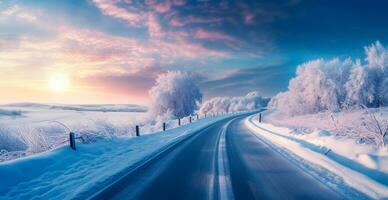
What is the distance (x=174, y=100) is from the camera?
2158 inches

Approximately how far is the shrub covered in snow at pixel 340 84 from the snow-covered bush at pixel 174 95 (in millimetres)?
20509

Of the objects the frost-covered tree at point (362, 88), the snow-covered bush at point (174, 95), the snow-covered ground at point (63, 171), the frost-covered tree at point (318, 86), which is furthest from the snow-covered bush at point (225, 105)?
the snow-covered ground at point (63, 171)

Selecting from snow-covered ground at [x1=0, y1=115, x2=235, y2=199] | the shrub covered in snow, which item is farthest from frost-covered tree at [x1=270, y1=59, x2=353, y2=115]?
snow-covered ground at [x1=0, y1=115, x2=235, y2=199]

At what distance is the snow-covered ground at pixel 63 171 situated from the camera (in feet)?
21.3

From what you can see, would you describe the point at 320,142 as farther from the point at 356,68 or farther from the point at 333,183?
the point at 356,68

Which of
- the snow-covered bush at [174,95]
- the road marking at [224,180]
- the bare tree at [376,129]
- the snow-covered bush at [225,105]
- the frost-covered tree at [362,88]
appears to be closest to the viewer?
the road marking at [224,180]

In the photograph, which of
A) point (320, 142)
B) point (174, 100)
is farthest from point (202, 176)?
point (174, 100)

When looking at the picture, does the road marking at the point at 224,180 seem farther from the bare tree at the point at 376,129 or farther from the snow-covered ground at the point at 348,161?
the bare tree at the point at 376,129

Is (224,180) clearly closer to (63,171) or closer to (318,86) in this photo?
(63,171)

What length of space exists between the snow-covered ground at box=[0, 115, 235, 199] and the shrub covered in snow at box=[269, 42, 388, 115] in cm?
3389

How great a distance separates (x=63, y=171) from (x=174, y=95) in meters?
46.5

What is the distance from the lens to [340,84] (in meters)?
40.2

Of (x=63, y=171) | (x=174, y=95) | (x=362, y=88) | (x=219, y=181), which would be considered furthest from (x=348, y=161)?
(x=174, y=95)

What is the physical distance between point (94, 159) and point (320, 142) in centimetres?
892
